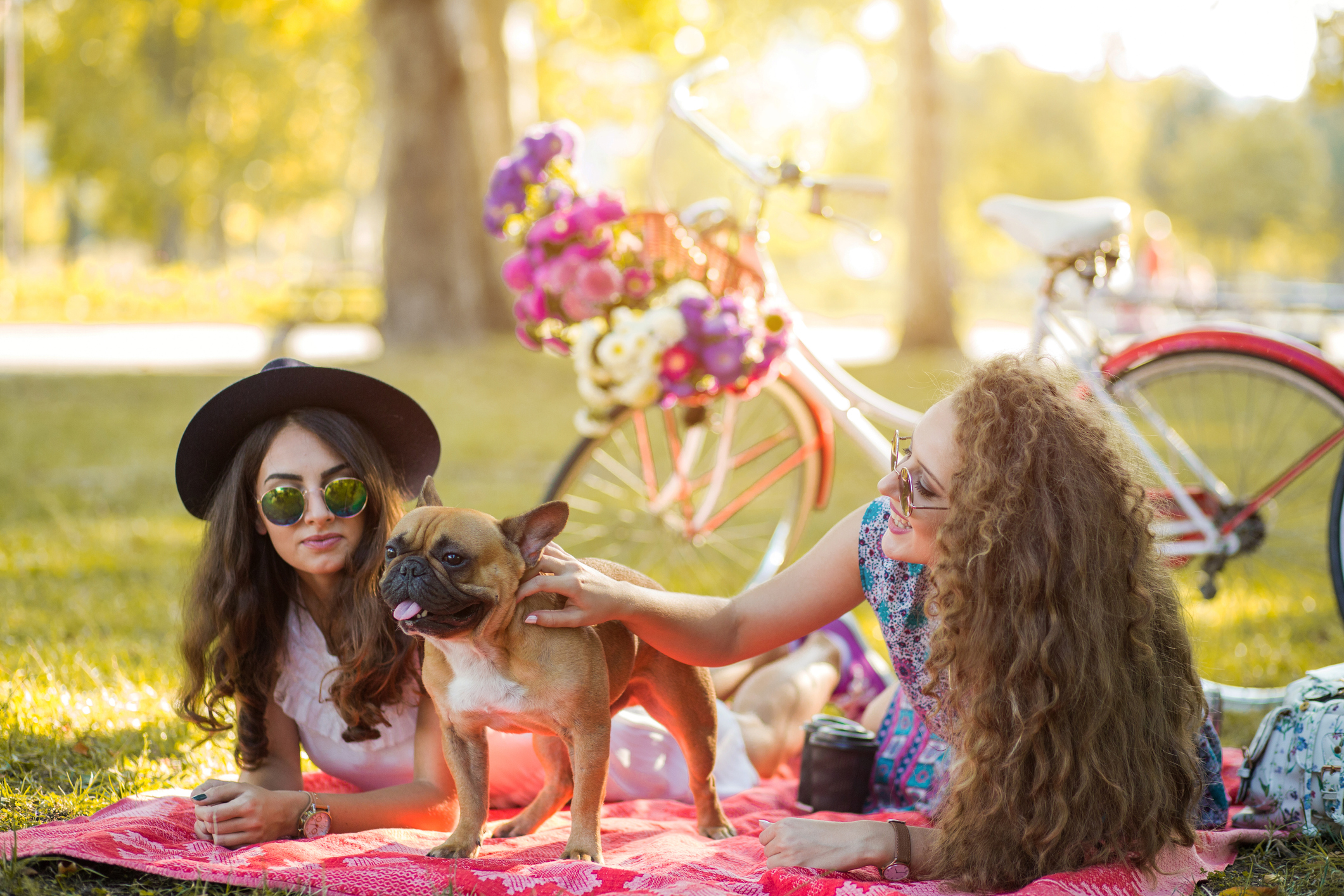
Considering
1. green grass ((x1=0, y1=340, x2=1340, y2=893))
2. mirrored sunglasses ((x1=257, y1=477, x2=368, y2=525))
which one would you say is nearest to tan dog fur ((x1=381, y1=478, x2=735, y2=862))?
mirrored sunglasses ((x1=257, y1=477, x2=368, y2=525))

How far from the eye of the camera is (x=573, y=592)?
7.63ft

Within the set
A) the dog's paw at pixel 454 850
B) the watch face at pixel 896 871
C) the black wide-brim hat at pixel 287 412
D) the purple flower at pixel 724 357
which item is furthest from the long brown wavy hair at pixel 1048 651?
the black wide-brim hat at pixel 287 412

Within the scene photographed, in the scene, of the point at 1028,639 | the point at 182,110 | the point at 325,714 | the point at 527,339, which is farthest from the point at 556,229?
the point at 182,110

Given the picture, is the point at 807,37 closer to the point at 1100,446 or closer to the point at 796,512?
the point at 796,512

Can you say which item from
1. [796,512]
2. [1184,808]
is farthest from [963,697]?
[796,512]

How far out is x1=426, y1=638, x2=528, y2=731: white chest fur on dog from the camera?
235 cm

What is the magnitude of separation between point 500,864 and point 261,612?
91 cm

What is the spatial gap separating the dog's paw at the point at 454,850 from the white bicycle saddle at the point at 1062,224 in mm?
2737

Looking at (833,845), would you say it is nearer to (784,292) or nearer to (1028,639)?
(1028,639)

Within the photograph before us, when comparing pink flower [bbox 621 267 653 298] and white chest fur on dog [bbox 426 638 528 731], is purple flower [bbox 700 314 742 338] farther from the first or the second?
white chest fur on dog [bbox 426 638 528 731]

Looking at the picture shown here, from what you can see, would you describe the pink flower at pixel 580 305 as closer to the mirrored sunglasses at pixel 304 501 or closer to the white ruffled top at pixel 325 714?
the mirrored sunglasses at pixel 304 501

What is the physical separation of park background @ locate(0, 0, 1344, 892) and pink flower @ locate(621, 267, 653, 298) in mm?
957

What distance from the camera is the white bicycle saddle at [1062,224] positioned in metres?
3.91

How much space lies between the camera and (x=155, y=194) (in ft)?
104
